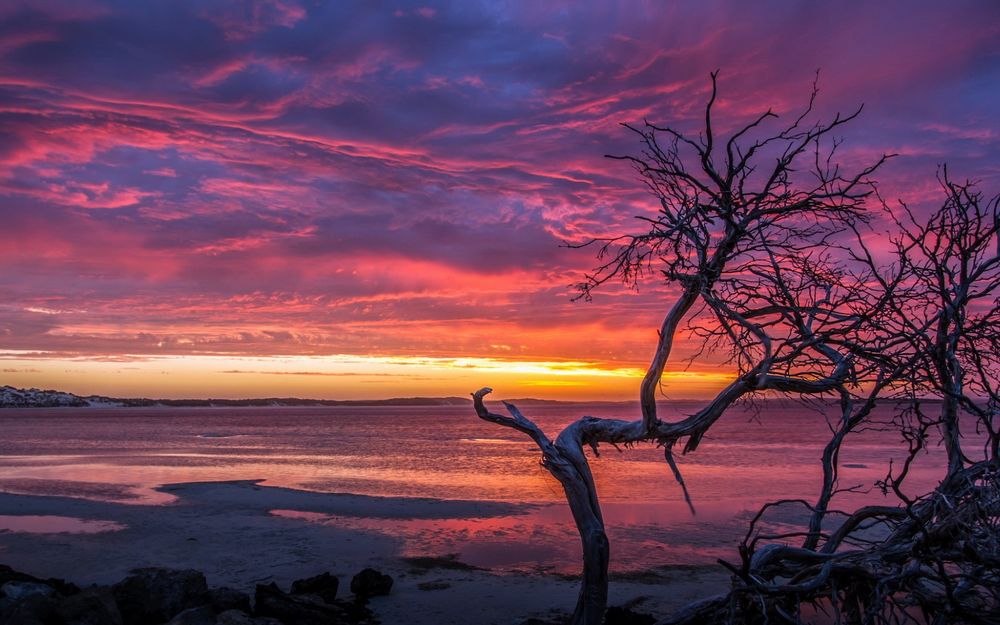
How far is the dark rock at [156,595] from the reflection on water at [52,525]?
347 inches

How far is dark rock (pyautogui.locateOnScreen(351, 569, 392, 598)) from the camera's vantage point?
12.0m

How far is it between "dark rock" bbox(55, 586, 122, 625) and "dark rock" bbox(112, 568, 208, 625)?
0.69m

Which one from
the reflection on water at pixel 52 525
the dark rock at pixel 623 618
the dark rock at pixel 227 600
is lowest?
the reflection on water at pixel 52 525

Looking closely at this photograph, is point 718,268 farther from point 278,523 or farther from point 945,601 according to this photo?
point 278,523

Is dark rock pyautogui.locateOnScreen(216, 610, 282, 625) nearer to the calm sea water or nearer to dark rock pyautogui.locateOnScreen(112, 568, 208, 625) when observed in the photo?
dark rock pyautogui.locateOnScreen(112, 568, 208, 625)

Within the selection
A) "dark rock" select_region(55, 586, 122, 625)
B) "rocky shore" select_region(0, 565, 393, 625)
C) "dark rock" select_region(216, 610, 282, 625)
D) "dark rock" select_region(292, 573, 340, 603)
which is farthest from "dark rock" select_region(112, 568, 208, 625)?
"dark rock" select_region(216, 610, 282, 625)

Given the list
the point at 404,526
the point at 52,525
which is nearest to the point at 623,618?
the point at 404,526

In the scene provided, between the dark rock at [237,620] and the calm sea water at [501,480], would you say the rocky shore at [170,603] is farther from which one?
the calm sea water at [501,480]

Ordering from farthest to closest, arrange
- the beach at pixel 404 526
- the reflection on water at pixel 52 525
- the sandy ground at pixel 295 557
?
1. the reflection on water at pixel 52 525
2. the beach at pixel 404 526
3. the sandy ground at pixel 295 557

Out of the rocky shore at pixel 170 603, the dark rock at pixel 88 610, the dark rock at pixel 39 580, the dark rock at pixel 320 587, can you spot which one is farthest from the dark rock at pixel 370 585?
the dark rock at pixel 39 580

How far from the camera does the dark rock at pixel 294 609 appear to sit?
9820 mm

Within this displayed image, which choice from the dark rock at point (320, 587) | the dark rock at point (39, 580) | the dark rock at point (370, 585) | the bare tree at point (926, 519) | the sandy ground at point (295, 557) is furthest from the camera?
the dark rock at point (370, 585)

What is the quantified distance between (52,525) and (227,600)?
450 inches

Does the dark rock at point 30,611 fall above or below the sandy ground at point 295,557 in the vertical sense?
above
